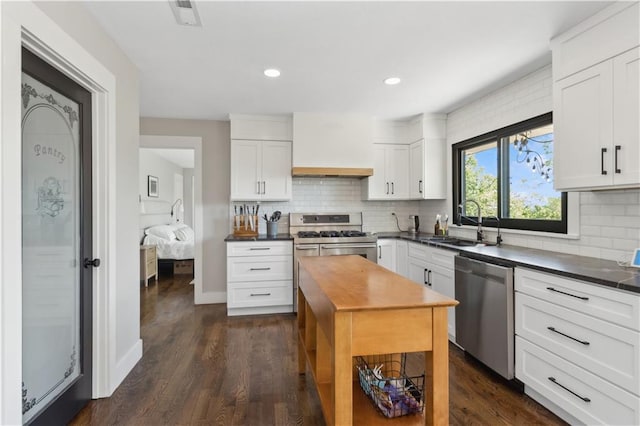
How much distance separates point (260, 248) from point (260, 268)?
0.24 meters

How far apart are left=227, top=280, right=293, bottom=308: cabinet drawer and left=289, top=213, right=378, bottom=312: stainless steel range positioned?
0.11 metres

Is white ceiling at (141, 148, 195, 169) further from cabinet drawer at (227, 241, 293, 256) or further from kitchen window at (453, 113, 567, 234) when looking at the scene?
kitchen window at (453, 113, 567, 234)

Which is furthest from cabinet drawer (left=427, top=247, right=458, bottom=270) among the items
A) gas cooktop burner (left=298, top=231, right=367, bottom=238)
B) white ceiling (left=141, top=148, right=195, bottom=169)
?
white ceiling (left=141, top=148, right=195, bottom=169)

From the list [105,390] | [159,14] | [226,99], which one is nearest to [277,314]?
[105,390]

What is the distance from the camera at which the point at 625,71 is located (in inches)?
72.4

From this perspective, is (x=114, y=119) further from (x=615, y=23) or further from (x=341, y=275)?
(x=615, y=23)

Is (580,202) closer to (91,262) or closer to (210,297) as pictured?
(91,262)

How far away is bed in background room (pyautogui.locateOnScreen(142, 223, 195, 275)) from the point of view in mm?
5859

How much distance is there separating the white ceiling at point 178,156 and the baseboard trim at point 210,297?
10.4 feet

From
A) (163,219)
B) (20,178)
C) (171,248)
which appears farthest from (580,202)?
(163,219)

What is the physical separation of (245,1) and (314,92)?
1.52 m

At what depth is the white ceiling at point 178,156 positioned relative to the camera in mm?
6625

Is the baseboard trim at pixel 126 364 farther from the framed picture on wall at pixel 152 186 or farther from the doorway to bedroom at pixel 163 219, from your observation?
the framed picture on wall at pixel 152 186

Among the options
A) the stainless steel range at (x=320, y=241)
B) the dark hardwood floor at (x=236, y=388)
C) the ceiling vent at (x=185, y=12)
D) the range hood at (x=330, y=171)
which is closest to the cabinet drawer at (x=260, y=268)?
the stainless steel range at (x=320, y=241)
